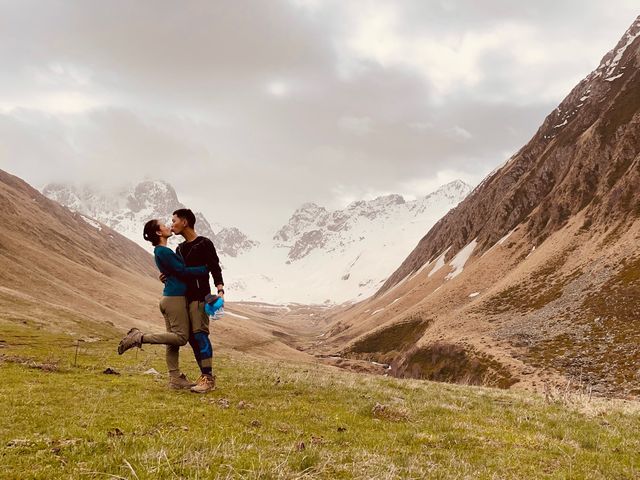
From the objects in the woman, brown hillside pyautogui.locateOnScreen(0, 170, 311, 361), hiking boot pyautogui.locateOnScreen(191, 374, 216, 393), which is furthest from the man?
brown hillside pyautogui.locateOnScreen(0, 170, 311, 361)

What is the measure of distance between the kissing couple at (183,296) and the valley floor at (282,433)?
3.34 ft

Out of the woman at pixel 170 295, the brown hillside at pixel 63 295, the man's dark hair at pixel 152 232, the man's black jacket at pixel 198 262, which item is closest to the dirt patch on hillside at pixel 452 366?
the brown hillside at pixel 63 295

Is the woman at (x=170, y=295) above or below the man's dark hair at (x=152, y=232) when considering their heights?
below

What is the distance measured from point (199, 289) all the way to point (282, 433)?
5.72 metres

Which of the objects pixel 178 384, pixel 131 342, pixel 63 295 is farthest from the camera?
pixel 63 295

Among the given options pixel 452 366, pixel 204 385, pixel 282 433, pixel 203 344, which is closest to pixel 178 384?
pixel 204 385

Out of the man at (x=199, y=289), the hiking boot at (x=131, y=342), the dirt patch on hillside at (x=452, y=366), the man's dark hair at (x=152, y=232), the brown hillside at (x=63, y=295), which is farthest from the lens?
the dirt patch on hillside at (x=452, y=366)

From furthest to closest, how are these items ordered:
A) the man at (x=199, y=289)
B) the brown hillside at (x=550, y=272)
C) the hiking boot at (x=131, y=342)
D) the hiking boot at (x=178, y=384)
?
the brown hillside at (x=550, y=272), the hiking boot at (x=178, y=384), the man at (x=199, y=289), the hiking boot at (x=131, y=342)

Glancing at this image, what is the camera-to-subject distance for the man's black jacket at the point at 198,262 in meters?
13.1

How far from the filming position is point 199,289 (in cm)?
1313

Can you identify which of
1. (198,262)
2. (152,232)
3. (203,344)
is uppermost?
(152,232)

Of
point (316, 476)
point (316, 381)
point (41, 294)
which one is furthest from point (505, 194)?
point (316, 476)

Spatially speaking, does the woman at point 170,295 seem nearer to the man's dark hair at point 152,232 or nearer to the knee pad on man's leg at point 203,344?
the man's dark hair at point 152,232

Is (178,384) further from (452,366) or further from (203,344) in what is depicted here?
(452,366)
